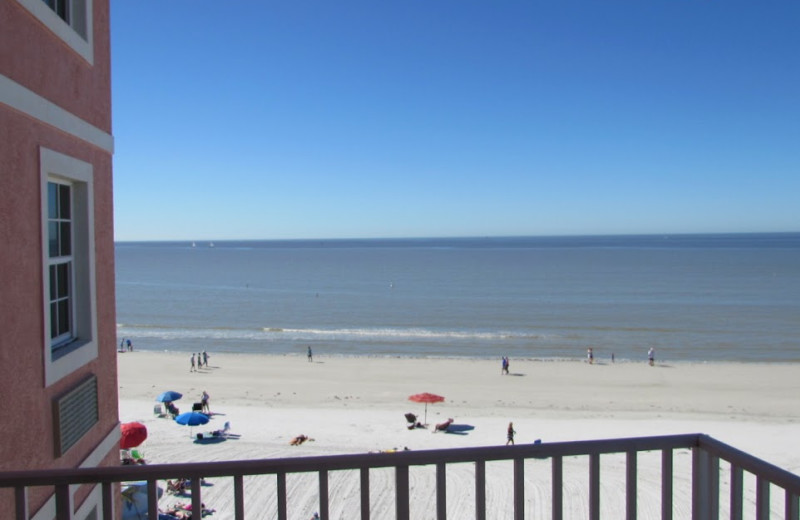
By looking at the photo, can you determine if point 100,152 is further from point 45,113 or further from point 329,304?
point 329,304

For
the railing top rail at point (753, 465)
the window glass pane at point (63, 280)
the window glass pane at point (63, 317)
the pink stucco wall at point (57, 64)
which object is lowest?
the railing top rail at point (753, 465)

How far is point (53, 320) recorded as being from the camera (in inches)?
192

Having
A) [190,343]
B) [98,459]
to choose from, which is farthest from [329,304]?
[98,459]

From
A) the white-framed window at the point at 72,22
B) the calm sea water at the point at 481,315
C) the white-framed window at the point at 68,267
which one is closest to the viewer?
the white-framed window at the point at 72,22

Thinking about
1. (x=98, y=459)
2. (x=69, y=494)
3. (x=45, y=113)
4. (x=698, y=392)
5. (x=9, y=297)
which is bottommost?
(x=698, y=392)

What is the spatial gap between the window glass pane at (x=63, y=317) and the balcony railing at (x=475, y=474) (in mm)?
2825

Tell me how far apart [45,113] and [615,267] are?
103 metres

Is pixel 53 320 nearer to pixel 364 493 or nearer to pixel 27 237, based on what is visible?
pixel 27 237

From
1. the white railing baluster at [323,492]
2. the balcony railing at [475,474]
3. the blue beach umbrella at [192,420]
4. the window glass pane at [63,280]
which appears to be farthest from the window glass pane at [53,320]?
the blue beach umbrella at [192,420]

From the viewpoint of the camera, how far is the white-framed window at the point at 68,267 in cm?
455

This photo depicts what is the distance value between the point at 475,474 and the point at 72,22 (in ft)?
16.0

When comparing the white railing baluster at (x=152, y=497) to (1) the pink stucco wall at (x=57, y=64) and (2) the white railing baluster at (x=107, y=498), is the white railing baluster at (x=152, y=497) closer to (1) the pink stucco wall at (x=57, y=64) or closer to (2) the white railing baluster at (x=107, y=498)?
(2) the white railing baluster at (x=107, y=498)

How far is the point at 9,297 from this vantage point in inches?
151

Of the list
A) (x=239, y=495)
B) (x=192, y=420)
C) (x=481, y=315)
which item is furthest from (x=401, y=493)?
(x=481, y=315)
